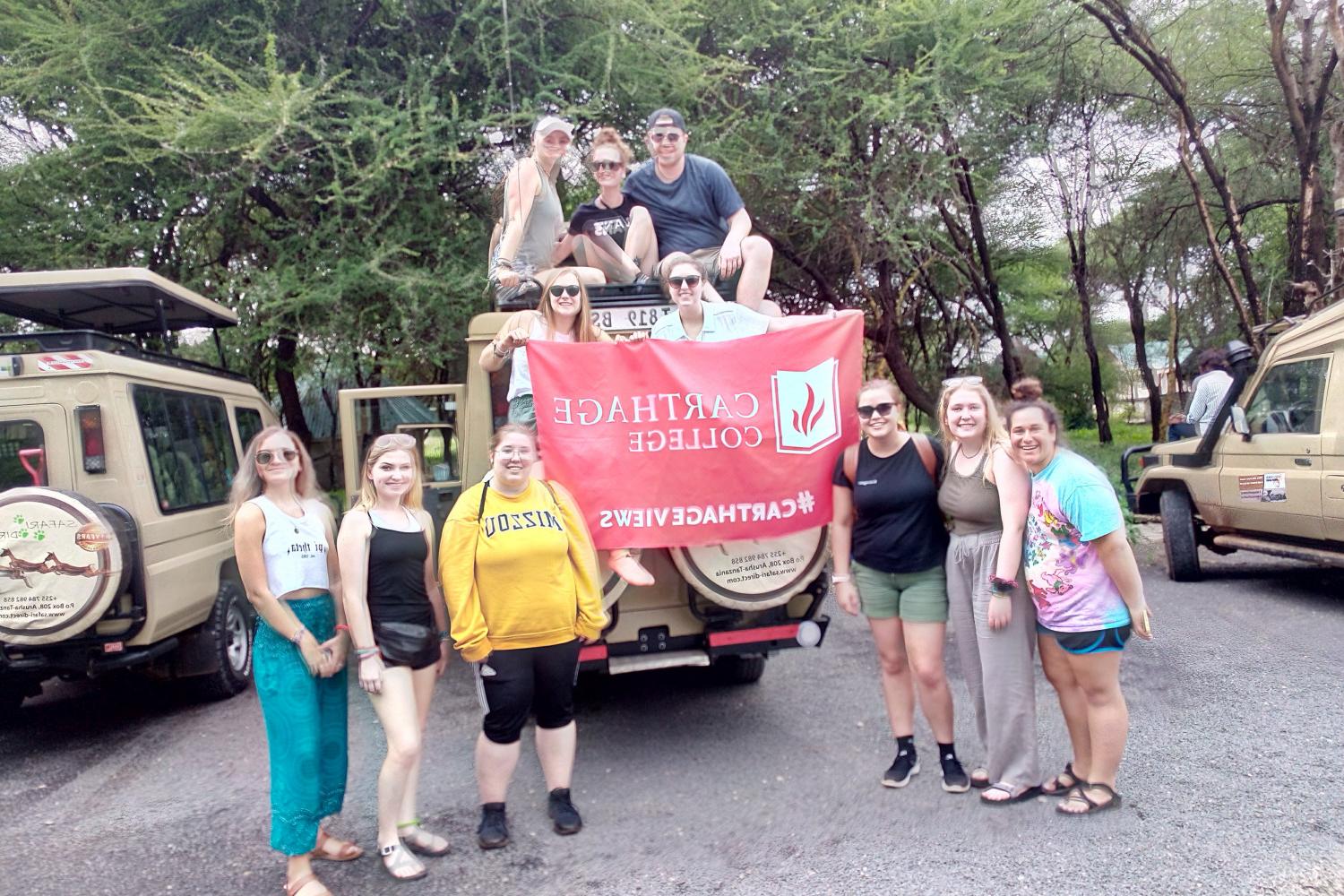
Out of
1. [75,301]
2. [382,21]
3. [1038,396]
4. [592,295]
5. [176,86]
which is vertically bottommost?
[1038,396]

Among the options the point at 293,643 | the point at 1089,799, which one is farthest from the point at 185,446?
the point at 1089,799

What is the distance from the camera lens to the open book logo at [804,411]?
4477mm

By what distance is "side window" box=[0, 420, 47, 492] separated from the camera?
5.15 metres

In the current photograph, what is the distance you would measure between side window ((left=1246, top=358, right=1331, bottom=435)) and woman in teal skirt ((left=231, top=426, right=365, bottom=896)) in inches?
271

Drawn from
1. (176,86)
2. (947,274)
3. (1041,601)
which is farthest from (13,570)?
(947,274)

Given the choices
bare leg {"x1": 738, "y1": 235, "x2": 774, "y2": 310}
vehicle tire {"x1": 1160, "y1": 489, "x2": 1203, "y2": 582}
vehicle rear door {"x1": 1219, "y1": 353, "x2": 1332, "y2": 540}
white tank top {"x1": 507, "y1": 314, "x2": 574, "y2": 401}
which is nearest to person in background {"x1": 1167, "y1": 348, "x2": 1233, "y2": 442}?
vehicle tire {"x1": 1160, "y1": 489, "x2": 1203, "y2": 582}

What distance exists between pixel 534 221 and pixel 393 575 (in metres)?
2.75

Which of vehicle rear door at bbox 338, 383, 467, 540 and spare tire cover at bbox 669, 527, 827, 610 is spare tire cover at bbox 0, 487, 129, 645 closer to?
vehicle rear door at bbox 338, 383, 467, 540

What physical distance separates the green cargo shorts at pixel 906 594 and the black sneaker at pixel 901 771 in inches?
25.6

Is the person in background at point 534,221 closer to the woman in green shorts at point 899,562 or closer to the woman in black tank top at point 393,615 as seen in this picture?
the woman in black tank top at point 393,615

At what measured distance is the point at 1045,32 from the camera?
11.9m

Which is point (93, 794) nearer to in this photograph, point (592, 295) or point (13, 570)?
point (13, 570)

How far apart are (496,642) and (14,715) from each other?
4.29m

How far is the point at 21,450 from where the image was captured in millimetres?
5145
